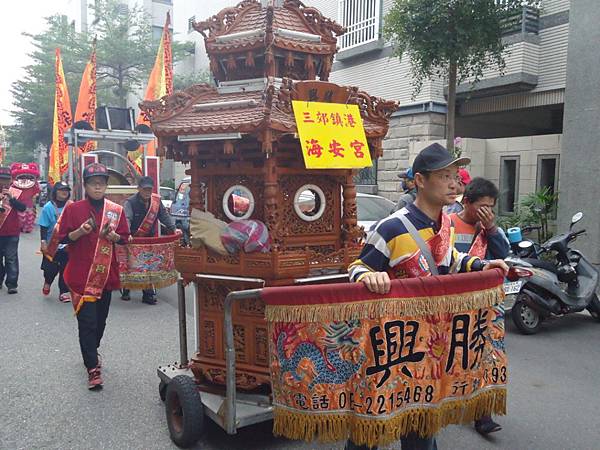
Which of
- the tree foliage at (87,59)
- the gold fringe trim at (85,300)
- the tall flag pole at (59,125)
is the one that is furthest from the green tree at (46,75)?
the gold fringe trim at (85,300)

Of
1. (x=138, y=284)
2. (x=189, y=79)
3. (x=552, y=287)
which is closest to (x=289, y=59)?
(x=552, y=287)

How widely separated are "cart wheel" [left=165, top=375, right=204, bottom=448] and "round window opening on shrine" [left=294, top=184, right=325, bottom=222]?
124cm

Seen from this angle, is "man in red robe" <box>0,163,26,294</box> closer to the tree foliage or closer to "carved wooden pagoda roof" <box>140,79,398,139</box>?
"carved wooden pagoda roof" <box>140,79,398,139</box>

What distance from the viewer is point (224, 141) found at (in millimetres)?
3250

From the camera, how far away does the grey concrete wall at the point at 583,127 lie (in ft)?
25.5

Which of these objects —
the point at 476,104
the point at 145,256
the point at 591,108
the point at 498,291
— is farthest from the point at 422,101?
the point at 498,291

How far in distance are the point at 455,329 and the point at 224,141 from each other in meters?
1.75

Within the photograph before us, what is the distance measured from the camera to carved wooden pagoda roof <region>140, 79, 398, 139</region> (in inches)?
120

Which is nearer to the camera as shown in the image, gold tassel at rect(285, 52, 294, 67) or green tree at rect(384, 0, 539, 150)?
gold tassel at rect(285, 52, 294, 67)

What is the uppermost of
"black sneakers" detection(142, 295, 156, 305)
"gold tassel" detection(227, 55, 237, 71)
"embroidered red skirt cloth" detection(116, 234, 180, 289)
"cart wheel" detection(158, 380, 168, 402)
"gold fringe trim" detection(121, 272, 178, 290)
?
"gold tassel" detection(227, 55, 237, 71)

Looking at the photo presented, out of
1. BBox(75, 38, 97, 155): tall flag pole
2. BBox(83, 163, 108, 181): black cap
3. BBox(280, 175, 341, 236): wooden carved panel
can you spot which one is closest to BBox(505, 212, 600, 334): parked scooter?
BBox(280, 175, 341, 236): wooden carved panel

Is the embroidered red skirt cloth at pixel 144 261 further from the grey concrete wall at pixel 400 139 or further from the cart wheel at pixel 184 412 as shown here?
the grey concrete wall at pixel 400 139

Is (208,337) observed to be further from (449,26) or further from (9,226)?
(449,26)

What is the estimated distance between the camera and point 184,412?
3.20 m
